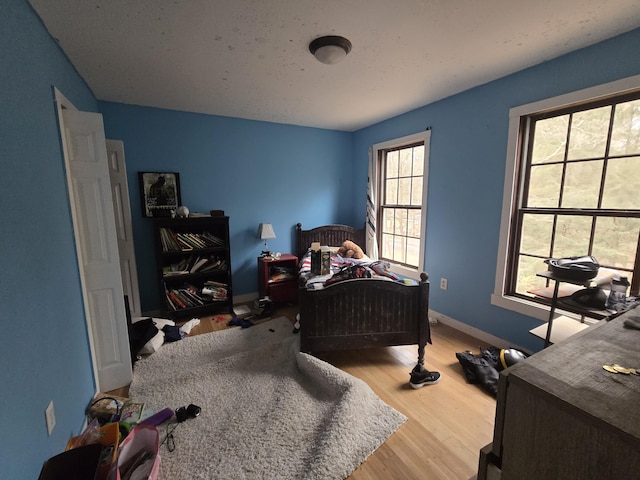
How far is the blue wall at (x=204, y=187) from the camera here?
112cm

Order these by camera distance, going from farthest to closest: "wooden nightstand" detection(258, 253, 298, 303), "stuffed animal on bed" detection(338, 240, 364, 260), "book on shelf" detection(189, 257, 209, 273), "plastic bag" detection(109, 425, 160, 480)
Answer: "stuffed animal on bed" detection(338, 240, 364, 260)
"wooden nightstand" detection(258, 253, 298, 303)
"book on shelf" detection(189, 257, 209, 273)
"plastic bag" detection(109, 425, 160, 480)

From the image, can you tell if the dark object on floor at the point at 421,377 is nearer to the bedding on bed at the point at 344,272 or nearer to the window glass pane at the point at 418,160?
the bedding on bed at the point at 344,272

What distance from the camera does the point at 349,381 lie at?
1.89 metres

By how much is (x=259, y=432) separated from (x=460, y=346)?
1.94m

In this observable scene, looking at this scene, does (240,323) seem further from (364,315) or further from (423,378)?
(423,378)

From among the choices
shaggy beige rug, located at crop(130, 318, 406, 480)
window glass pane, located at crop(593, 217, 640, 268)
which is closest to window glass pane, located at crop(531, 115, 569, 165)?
window glass pane, located at crop(593, 217, 640, 268)

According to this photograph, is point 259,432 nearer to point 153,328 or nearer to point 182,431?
point 182,431

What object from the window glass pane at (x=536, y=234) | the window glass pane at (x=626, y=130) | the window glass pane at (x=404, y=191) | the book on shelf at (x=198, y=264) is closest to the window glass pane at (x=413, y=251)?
the window glass pane at (x=404, y=191)

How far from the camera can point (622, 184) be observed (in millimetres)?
1930

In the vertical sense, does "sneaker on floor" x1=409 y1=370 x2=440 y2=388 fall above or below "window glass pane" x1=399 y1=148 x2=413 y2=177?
below

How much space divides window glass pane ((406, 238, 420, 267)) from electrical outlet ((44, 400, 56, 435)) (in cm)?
332

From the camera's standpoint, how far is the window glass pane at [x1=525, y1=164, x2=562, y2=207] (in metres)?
2.24

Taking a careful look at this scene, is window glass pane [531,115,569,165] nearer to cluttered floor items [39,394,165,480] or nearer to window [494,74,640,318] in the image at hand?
window [494,74,640,318]

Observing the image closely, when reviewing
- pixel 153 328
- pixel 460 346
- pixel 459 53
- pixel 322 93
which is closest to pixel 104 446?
pixel 153 328
